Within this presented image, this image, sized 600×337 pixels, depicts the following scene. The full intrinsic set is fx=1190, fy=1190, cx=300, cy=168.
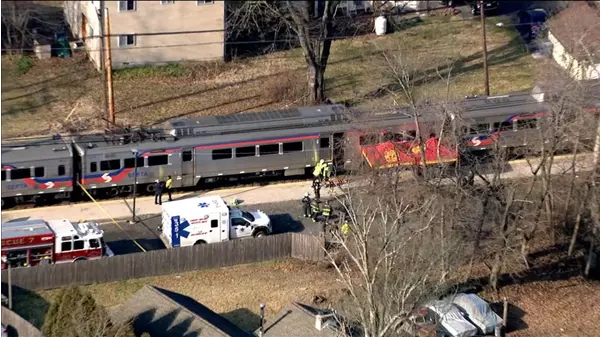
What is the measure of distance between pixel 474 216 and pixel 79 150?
567 inches

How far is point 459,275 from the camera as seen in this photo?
38125 millimetres

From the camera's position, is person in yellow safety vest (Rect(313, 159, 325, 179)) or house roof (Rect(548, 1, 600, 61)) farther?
person in yellow safety vest (Rect(313, 159, 325, 179))

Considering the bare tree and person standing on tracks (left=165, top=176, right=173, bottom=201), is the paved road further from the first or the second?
the bare tree

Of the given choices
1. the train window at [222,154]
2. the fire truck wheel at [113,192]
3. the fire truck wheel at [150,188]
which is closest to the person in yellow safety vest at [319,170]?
the train window at [222,154]

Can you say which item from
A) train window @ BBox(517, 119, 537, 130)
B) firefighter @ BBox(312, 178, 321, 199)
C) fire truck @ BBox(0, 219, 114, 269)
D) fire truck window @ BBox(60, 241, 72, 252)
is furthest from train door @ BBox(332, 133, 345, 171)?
fire truck window @ BBox(60, 241, 72, 252)

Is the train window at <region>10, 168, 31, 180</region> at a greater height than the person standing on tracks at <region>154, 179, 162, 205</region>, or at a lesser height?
greater

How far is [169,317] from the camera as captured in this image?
110 ft

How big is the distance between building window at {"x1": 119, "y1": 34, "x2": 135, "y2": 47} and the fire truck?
51.8 ft

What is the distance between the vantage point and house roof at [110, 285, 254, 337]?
32.9 metres

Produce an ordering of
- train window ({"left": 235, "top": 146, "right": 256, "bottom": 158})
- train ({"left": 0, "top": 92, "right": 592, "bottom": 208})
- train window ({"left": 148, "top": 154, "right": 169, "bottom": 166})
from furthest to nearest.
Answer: train window ({"left": 235, "top": 146, "right": 256, "bottom": 158}), train window ({"left": 148, "top": 154, "right": 169, "bottom": 166}), train ({"left": 0, "top": 92, "right": 592, "bottom": 208})

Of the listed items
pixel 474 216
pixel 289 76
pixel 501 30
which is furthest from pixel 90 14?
pixel 474 216

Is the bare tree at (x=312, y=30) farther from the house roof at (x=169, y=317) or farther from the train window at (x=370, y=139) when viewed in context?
the house roof at (x=169, y=317)

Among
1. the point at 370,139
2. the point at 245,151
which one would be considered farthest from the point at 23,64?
the point at 370,139

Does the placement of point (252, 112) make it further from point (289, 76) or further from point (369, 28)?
point (369, 28)
